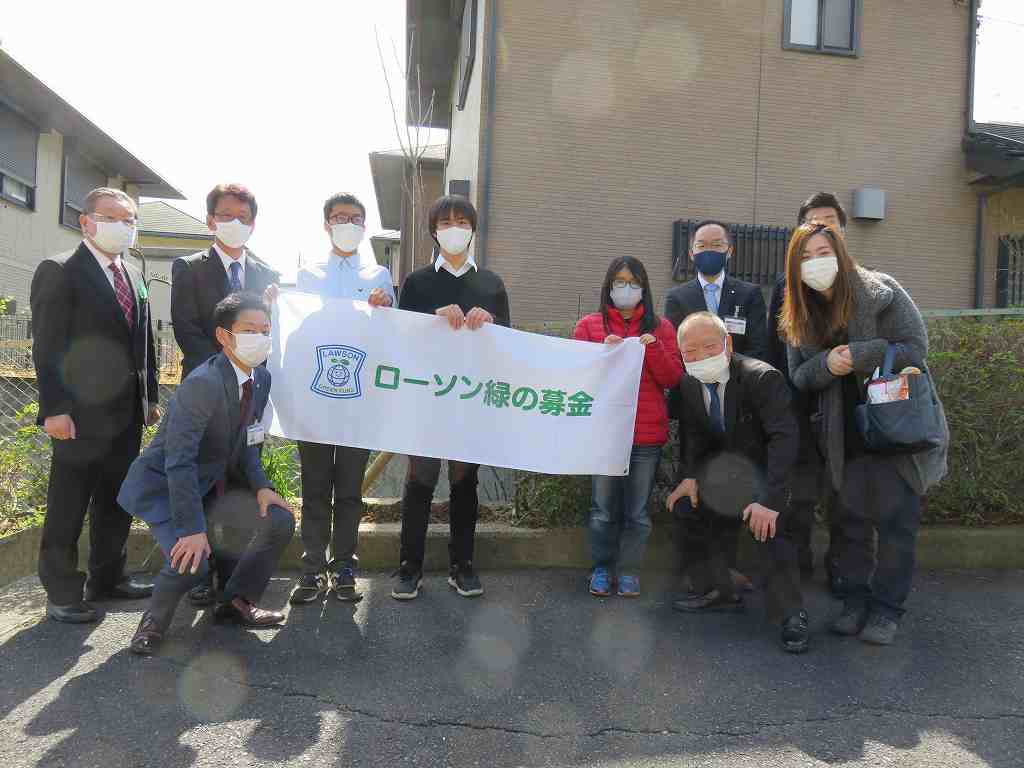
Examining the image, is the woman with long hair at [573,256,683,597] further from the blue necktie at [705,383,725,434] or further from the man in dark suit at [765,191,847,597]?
the man in dark suit at [765,191,847,597]

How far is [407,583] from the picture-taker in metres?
3.48

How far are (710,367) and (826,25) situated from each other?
757 cm

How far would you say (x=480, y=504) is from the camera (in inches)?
175

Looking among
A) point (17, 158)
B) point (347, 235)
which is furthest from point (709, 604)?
point (17, 158)

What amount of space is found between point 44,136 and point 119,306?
626 inches

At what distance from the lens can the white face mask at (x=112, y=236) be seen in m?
3.27

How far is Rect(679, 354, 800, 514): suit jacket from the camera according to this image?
309 cm

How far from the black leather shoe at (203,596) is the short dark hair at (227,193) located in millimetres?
1758

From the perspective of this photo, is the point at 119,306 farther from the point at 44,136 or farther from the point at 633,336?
the point at 44,136

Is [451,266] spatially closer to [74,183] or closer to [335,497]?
[335,497]

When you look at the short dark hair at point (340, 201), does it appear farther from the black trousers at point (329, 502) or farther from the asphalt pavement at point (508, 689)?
the asphalt pavement at point (508, 689)

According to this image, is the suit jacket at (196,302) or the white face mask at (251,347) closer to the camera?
the white face mask at (251,347)

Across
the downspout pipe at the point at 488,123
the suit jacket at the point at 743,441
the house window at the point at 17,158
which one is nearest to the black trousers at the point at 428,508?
the suit jacket at the point at 743,441

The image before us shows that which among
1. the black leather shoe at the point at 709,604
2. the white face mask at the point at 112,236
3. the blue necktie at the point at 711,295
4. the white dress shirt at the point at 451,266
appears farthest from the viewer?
the blue necktie at the point at 711,295
